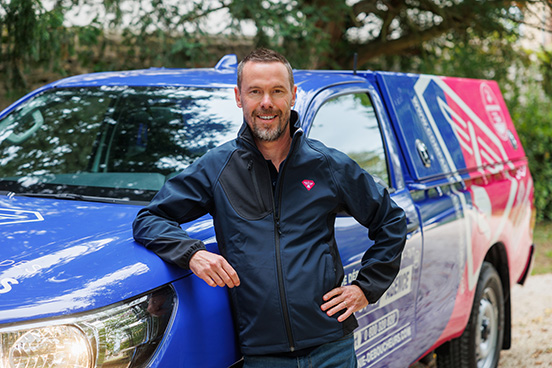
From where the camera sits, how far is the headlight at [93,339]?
1905 mm

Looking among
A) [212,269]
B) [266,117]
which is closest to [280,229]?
[212,269]

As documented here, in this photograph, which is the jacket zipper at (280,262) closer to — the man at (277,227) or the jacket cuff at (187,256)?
the man at (277,227)

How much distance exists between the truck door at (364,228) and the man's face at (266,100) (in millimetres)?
648

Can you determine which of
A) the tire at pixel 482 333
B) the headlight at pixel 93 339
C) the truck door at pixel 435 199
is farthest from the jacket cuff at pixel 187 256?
the tire at pixel 482 333

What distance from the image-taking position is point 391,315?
3.40m

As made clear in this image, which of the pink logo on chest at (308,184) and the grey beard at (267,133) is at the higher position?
the grey beard at (267,133)

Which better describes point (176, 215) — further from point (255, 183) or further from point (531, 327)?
point (531, 327)

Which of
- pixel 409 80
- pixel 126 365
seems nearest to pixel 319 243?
pixel 126 365

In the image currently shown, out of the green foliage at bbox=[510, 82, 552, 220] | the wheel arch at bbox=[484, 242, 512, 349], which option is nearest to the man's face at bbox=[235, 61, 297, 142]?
the wheel arch at bbox=[484, 242, 512, 349]

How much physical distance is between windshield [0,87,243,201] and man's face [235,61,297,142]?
65 centimetres

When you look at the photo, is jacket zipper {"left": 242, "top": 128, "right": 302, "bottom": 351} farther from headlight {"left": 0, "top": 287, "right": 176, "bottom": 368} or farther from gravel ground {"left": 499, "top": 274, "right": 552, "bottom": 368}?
gravel ground {"left": 499, "top": 274, "right": 552, "bottom": 368}

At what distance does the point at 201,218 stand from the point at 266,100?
519 millimetres

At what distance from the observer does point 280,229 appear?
234cm

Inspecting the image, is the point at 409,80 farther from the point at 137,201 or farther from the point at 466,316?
the point at 137,201
